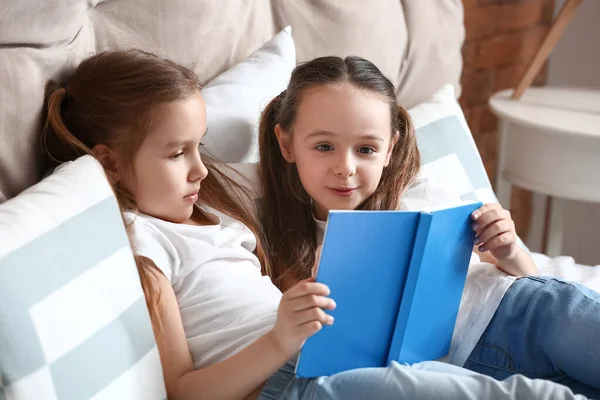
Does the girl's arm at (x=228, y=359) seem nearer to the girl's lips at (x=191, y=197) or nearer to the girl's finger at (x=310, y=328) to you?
the girl's finger at (x=310, y=328)

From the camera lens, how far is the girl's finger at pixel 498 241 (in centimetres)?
115

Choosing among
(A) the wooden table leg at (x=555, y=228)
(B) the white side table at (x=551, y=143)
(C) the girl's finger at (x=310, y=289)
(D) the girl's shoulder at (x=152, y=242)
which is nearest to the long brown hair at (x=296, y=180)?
(D) the girl's shoulder at (x=152, y=242)

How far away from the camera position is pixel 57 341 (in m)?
0.85

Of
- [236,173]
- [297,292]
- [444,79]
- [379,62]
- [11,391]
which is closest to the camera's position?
[11,391]

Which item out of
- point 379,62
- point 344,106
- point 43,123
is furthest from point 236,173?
point 379,62

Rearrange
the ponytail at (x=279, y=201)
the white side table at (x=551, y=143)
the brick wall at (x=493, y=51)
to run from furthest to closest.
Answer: the brick wall at (x=493, y=51), the white side table at (x=551, y=143), the ponytail at (x=279, y=201)

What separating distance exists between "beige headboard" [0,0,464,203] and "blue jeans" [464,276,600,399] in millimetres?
625

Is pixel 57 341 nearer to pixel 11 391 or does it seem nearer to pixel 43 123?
pixel 11 391

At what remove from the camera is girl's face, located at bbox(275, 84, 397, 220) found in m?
1.17

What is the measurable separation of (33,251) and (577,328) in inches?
26.9

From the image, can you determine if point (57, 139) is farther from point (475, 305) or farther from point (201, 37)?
point (475, 305)

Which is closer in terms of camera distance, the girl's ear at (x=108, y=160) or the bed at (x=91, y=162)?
the bed at (x=91, y=162)

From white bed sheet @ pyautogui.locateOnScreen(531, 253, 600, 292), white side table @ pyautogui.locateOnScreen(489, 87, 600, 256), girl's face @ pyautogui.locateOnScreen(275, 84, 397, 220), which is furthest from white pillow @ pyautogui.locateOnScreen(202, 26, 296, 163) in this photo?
white side table @ pyautogui.locateOnScreen(489, 87, 600, 256)

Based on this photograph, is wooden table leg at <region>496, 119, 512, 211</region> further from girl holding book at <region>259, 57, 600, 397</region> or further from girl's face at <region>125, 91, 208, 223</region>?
girl's face at <region>125, 91, 208, 223</region>
